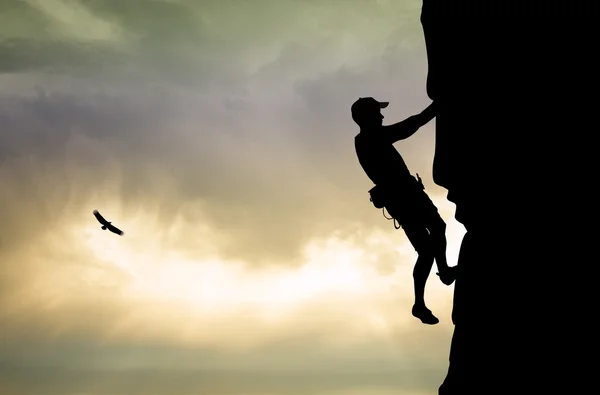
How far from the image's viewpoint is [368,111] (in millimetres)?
10539

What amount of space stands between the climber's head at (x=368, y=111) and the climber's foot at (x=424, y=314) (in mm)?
2975

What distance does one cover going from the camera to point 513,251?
29.9 feet

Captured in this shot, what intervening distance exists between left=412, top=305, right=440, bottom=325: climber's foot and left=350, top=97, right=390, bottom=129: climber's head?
297 centimetres

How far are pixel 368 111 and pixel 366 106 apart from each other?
0.28ft

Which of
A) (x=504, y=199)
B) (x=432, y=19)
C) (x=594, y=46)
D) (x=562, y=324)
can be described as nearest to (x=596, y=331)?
(x=562, y=324)

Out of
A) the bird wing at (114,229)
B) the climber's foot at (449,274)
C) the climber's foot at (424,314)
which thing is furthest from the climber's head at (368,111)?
the bird wing at (114,229)

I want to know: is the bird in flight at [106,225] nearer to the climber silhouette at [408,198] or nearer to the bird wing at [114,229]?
the bird wing at [114,229]

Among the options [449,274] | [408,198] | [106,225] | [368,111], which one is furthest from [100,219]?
[449,274]

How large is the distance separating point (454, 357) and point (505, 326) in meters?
1.45

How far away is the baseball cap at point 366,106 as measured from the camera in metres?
10.5

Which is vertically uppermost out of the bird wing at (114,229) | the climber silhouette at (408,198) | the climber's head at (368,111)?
the bird wing at (114,229)

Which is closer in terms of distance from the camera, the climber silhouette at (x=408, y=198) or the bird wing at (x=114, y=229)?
the climber silhouette at (x=408, y=198)

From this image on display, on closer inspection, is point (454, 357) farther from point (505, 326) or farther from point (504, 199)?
point (504, 199)

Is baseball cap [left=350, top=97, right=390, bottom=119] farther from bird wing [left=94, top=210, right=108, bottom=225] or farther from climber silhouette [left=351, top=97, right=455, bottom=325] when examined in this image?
bird wing [left=94, top=210, right=108, bottom=225]
